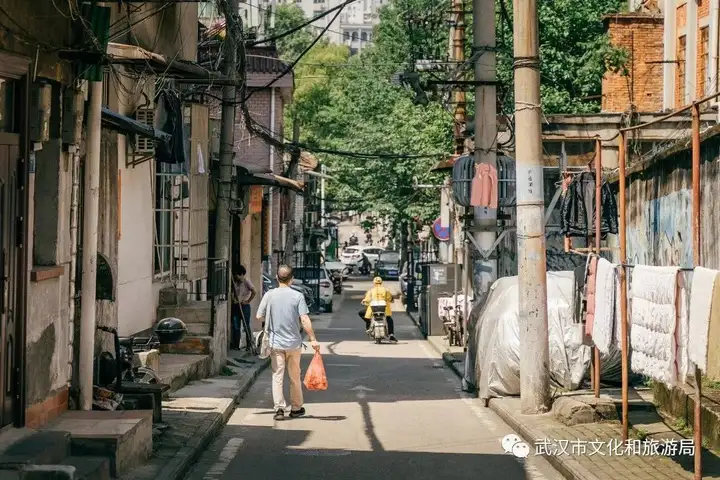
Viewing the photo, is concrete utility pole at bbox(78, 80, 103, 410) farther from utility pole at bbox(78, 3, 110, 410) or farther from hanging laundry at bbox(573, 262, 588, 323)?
hanging laundry at bbox(573, 262, 588, 323)

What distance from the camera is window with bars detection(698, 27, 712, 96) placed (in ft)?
83.3

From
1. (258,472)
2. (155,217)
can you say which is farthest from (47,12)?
(155,217)

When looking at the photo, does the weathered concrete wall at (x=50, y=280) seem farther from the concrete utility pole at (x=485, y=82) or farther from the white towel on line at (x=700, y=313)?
the concrete utility pole at (x=485, y=82)

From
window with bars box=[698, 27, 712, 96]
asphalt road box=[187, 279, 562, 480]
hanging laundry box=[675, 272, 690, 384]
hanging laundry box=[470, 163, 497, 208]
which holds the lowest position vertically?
asphalt road box=[187, 279, 562, 480]

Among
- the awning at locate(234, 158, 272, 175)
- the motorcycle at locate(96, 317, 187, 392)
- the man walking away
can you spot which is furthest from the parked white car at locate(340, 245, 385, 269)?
the motorcycle at locate(96, 317, 187, 392)

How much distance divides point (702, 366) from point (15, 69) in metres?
5.97

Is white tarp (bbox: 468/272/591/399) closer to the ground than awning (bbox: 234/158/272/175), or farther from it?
closer to the ground

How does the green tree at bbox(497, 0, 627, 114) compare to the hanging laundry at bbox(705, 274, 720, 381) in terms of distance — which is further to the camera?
the green tree at bbox(497, 0, 627, 114)

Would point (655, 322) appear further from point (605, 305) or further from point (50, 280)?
point (50, 280)

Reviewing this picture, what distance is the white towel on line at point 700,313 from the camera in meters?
8.48

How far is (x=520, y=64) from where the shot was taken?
14.9 meters

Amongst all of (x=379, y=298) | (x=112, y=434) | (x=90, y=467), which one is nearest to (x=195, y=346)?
(x=112, y=434)

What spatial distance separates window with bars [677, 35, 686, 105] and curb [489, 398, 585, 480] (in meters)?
13.9

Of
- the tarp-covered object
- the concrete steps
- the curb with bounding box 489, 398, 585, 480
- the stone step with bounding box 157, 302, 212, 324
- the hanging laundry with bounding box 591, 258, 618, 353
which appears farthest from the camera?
the stone step with bounding box 157, 302, 212, 324
